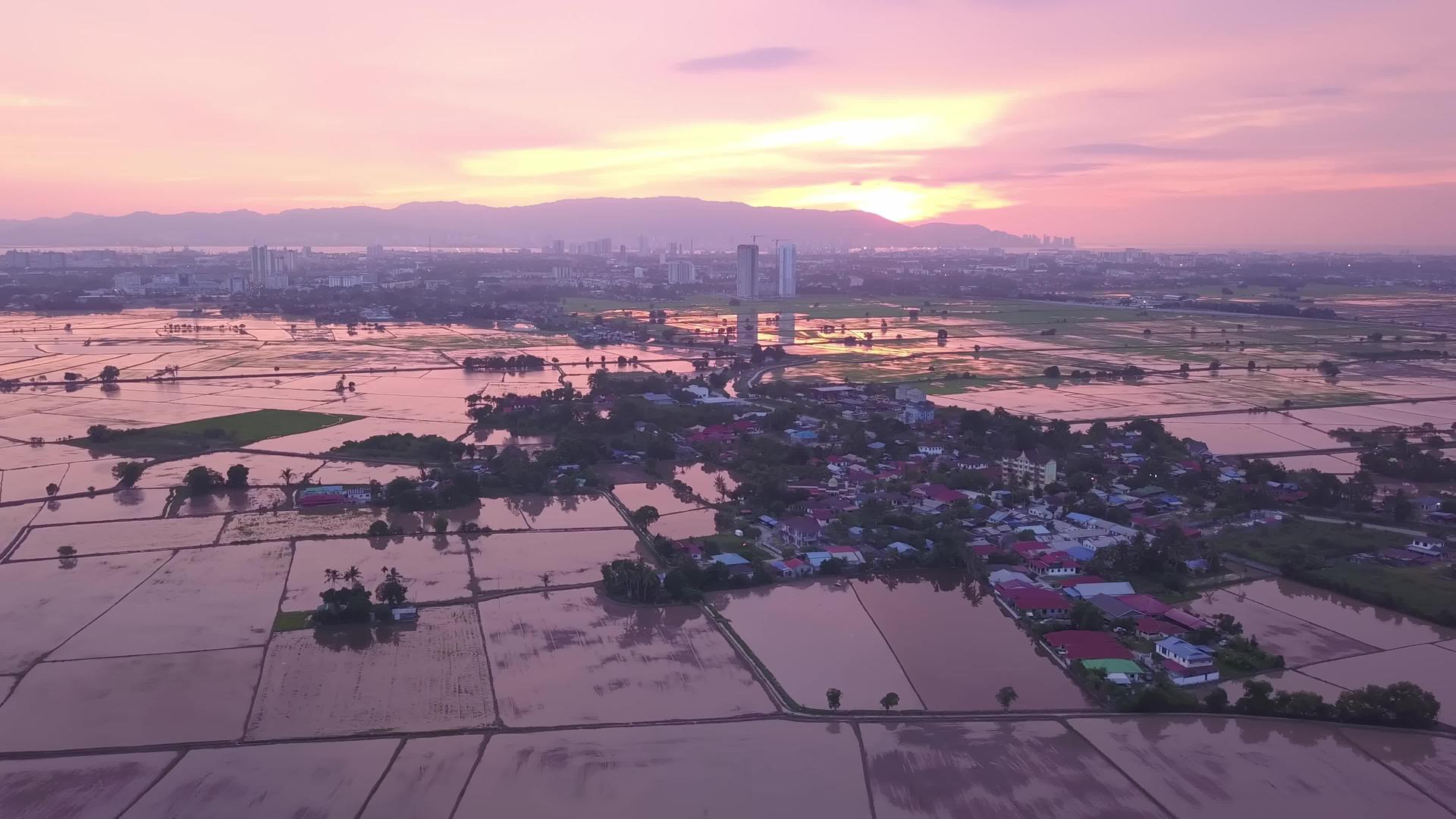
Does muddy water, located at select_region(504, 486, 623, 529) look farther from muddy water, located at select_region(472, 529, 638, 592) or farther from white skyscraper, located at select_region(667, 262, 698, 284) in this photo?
white skyscraper, located at select_region(667, 262, 698, 284)

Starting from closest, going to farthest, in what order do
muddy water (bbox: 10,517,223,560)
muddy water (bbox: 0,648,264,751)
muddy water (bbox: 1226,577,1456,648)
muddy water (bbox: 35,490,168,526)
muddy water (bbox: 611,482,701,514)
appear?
1. muddy water (bbox: 0,648,264,751)
2. muddy water (bbox: 1226,577,1456,648)
3. muddy water (bbox: 10,517,223,560)
4. muddy water (bbox: 35,490,168,526)
5. muddy water (bbox: 611,482,701,514)

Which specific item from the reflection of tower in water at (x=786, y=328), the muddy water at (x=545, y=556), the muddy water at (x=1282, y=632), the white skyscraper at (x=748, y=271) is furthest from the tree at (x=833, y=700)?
the white skyscraper at (x=748, y=271)

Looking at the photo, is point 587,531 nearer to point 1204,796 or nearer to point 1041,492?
point 1041,492

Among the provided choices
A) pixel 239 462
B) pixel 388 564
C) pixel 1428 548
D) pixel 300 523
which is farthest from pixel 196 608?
pixel 1428 548

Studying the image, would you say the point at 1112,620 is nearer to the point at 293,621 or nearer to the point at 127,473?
the point at 293,621

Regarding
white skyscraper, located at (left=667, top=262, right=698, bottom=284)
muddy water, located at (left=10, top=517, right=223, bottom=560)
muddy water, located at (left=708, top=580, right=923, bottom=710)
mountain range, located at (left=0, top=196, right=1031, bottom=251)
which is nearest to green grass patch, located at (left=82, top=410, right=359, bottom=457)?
muddy water, located at (left=10, top=517, right=223, bottom=560)

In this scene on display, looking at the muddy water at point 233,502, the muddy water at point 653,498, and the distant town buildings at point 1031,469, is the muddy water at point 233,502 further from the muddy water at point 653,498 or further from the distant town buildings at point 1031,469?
the distant town buildings at point 1031,469
